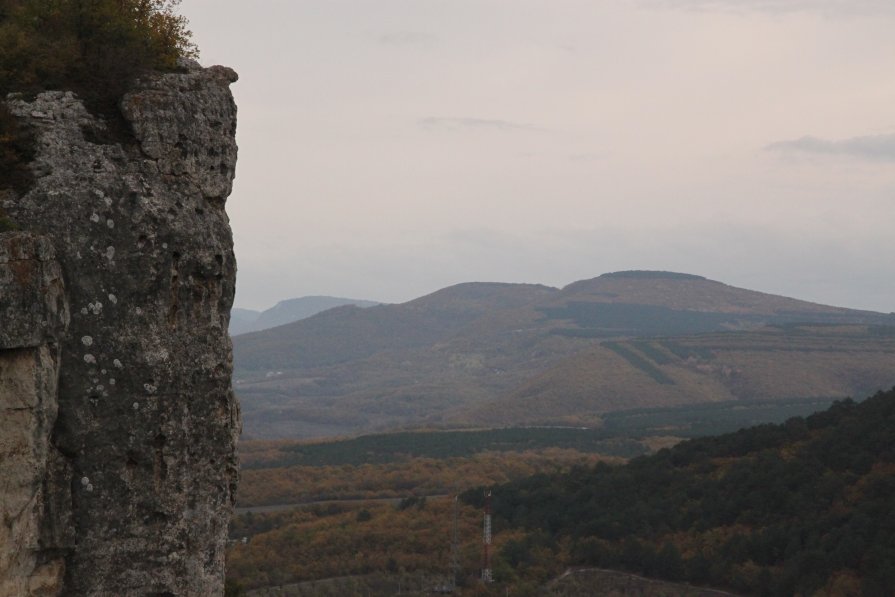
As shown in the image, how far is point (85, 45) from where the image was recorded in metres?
13.4

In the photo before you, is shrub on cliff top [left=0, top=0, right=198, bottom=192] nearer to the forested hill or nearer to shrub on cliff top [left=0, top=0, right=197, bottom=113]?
shrub on cliff top [left=0, top=0, right=197, bottom=113]

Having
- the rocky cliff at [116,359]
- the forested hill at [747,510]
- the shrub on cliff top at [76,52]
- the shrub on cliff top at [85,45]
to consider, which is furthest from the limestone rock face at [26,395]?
the forested hill at [747,510]

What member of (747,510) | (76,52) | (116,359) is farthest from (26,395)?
(747,510)

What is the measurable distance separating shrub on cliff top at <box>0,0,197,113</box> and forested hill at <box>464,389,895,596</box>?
104 ft

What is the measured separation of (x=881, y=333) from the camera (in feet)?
648

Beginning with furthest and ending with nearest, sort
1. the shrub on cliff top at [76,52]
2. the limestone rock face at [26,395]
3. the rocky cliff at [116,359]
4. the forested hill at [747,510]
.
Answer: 1. the forested hill at [747,510]
2. the shrub on cliff top at [76,52]
3. the rocky cliff at [116,359]
4. the limestone rock face at [26,395]

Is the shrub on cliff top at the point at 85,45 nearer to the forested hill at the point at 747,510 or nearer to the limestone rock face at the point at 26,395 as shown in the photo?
the limestone rock face at the point at 26,395

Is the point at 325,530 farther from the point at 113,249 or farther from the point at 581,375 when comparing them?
the point at 581,375

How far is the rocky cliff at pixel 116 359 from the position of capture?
414 inches

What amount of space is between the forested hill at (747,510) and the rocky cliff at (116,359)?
103 feet

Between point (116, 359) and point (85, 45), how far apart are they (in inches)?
165

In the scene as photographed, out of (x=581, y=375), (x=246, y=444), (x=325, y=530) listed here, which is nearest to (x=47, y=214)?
(x=325, y=530)

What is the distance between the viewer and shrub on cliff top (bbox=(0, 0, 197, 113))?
12.6 meters

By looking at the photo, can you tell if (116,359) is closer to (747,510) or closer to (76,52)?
(76,52)
